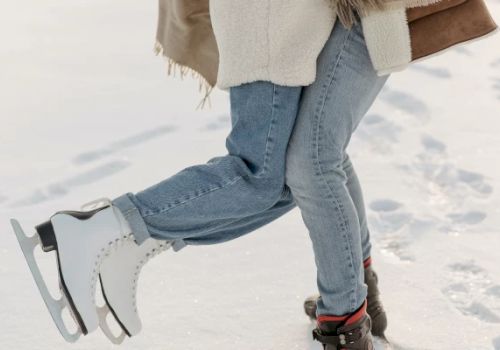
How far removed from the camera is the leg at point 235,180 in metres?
1.43

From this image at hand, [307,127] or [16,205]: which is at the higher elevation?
[307,127]

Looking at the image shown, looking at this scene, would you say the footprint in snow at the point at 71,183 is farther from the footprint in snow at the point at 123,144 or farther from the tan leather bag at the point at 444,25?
the tan leather bag at the point at 444,25

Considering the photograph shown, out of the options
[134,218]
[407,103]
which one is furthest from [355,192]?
[407,103]

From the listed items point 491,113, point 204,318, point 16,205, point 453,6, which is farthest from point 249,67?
point 491,113

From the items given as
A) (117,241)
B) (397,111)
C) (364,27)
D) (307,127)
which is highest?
(364,27)

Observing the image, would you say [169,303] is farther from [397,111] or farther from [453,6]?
[397,111]

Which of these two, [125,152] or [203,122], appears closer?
[125,152]

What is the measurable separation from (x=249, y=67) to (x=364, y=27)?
20 cm

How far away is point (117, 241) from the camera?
4.82ft

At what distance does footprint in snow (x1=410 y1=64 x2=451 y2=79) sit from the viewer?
3250 mm

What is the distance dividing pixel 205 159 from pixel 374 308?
3.33 ft

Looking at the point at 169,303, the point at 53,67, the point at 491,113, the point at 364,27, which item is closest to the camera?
the point at 364,27

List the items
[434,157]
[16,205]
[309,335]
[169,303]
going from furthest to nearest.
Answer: [434,157] → [16,205] → [169,303] → [309,335]

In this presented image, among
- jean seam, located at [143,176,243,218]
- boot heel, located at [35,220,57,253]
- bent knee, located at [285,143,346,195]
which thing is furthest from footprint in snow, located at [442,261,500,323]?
boot heel, located at [35,220,57,253]
